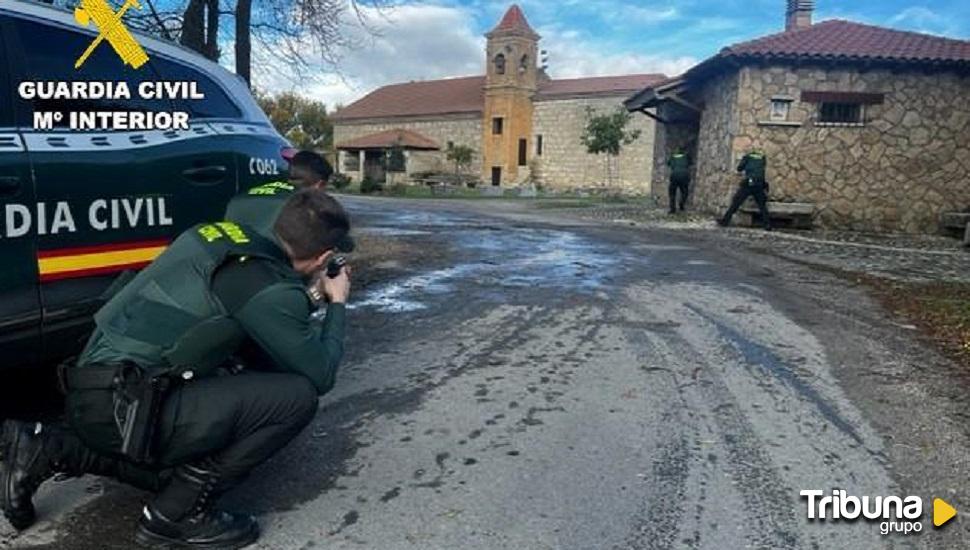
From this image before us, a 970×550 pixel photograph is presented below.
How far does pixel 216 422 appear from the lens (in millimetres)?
2779

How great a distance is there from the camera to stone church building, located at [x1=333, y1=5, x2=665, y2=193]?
5809 cm

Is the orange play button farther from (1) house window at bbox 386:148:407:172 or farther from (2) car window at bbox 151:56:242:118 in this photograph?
(1) house window at bbox 386:148:407:172

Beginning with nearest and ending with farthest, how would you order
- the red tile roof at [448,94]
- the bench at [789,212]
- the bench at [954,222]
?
the bench at [954,222] < the bench at [789,212] < the red tile roof at [448,94]

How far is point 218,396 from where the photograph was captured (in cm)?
280

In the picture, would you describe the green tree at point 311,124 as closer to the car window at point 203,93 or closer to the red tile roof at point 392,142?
the red tile roof at point 392,142

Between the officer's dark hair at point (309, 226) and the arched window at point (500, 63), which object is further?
the arched window at point (500, 63)

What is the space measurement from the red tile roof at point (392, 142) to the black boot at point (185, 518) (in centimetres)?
5351

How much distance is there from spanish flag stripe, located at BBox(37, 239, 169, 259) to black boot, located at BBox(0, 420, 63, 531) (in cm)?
79

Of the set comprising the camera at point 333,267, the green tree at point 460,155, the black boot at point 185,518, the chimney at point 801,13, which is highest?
the chimney at point 801,13

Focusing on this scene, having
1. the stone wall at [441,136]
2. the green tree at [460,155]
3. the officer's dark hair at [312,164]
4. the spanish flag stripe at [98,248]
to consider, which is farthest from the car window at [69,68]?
the stone wall at [441,136]

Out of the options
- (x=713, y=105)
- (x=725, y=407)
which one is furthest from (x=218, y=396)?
(x=713, y=105)

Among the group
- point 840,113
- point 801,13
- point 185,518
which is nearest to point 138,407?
point 185,518

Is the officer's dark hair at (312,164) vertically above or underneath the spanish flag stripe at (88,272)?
above

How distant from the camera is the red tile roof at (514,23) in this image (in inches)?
2478
